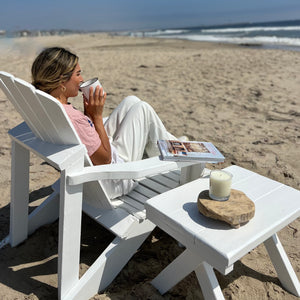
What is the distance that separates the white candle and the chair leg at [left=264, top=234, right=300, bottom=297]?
47 cm

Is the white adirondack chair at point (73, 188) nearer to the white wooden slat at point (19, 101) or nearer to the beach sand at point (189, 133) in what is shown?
the white wooden slat at point (19, 101)

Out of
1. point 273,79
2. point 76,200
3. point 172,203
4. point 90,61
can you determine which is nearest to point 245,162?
point 172,203

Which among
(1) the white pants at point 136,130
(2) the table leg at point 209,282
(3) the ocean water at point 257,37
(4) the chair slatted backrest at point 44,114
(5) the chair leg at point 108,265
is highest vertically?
(4) the chair slatted backrest at point 44,114

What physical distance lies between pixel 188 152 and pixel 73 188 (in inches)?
24.1

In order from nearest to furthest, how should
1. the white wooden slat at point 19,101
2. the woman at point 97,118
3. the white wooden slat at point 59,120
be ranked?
the white wooden slat at point 59,120 → the white wooden slat at point 19,101 → the woman at point 97,118

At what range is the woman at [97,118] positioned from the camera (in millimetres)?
1632

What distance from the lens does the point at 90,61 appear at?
8297 mm

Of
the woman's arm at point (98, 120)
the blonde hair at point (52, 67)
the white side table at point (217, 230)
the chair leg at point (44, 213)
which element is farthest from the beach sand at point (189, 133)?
the blonde hair at point (52, 67)

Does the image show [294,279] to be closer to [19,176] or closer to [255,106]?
[19,176]

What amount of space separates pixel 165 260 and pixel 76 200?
2.38ft

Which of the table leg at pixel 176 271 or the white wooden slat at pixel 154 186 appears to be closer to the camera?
the table leg at pixel 176 271

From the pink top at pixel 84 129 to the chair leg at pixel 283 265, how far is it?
1024 mm

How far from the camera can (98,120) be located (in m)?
1.76

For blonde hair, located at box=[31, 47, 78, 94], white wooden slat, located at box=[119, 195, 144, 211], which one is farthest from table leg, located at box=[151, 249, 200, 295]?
blonde hair, located at box=[31, 47, 78, 94]
